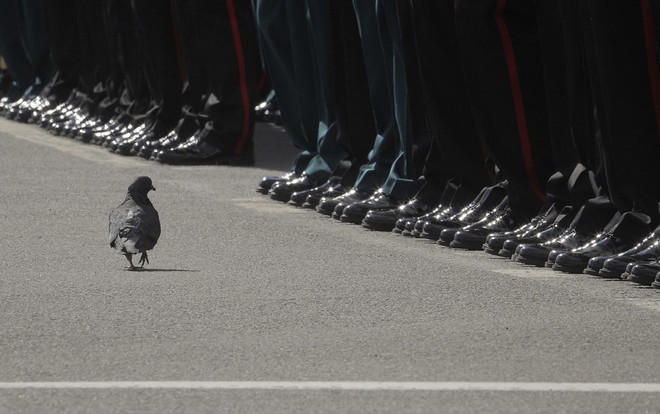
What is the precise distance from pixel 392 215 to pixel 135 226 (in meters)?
1.97

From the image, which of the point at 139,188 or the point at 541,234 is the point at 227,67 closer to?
the point at 139,188

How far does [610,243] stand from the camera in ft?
25.1

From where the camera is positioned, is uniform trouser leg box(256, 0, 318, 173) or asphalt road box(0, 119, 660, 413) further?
uniform trouser leg box(256, 0, 318, 173)

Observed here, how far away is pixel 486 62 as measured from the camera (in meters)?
8.46

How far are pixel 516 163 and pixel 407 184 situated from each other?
1111mm

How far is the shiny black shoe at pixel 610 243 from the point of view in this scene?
7.56 metres

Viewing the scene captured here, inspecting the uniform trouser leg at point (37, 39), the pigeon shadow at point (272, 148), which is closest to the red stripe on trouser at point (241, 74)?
the pigeon shadow at point (272, 148)

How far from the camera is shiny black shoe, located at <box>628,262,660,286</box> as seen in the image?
283 inches

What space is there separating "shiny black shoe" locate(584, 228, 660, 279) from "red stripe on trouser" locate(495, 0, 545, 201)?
1.06m

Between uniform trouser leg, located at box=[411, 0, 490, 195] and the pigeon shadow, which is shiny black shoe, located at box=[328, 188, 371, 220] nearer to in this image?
uniform trouser leg, located at box=[411, 0, 490, 195]

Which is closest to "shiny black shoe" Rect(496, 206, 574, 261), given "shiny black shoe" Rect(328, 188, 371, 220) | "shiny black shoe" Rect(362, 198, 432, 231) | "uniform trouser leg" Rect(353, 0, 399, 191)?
"shiny black shoe" Rect(362, 198, 432, 231)

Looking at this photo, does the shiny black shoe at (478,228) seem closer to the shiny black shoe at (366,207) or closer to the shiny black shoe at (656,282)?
the shiny black shoe at (366,207)

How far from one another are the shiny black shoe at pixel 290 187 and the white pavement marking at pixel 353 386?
5.66 m

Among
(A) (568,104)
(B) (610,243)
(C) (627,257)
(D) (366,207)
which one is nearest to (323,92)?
(D) (366,207)
